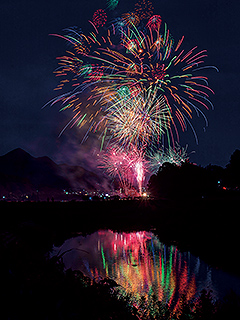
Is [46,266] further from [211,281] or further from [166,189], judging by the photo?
[166,189]

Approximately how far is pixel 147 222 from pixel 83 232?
1292 centimetres

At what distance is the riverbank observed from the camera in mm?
20416

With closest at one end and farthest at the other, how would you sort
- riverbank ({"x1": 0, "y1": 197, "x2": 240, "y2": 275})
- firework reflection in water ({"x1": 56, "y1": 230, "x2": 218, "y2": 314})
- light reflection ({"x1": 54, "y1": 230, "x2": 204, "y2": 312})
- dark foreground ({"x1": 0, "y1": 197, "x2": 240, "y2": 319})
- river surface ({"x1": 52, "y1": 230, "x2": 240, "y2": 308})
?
dark foreground ({"x1": 0, "y1": 197, "x2": 240, "y2": 319})
firework reflection in water ({"x1": 56, "y1": 230, "x2": 218, "y2": 314})
light reflection ({"x1": 54, "y1": 230, "x2": 204, "y2": 312})
river surface ({"x1": 52, "y1": 230, "x2": 240, "y2": 308})
riverbank ({"x1": 0, "y1": 197, "x2": 240, "y2": 275})

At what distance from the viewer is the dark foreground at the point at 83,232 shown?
5383 millimetres

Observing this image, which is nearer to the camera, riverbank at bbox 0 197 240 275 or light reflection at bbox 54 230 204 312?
light reflection at bbox 54 230 204 312

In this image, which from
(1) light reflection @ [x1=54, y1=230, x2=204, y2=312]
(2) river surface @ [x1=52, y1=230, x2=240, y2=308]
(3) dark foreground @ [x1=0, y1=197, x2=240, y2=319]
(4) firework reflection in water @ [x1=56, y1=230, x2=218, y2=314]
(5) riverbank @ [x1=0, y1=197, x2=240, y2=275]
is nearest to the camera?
(3) dark foreground @ [x1=0, y1=197, x2=240, y2=319]

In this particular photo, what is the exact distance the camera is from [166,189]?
72.7 meters

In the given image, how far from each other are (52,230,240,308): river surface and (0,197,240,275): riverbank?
154 centimetres

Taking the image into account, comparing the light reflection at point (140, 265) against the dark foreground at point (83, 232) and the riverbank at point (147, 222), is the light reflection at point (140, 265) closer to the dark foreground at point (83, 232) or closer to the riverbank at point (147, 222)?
the dark foreground at point (83, 232)

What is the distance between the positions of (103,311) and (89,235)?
89.8ft

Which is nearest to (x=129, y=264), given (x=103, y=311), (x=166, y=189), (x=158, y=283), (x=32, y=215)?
(x=158, y=283)

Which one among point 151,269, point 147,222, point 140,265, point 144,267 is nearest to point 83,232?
point 147,222

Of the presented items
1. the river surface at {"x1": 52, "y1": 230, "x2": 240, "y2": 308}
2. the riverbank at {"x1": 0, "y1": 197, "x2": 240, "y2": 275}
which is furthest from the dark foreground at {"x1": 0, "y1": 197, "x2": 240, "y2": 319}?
the river surface at {"x1": 52, "y1": 230, "x2": 240, "y2": 308}

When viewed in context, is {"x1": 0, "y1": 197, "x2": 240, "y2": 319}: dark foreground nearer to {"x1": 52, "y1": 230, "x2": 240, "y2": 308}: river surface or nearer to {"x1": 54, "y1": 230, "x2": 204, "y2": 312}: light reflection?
{"x1": 52, "y1": 230, "x2": 240, "y2": 308}: river surface
